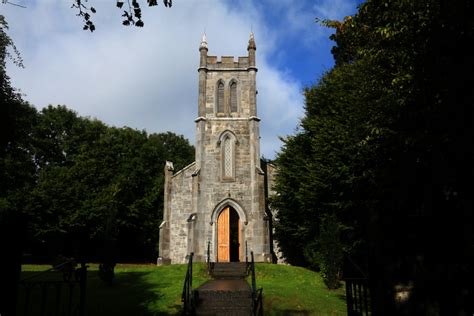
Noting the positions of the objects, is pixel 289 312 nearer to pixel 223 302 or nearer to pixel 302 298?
pixel 302 298

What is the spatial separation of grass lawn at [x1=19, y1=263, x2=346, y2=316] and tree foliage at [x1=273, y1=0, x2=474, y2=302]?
206cm

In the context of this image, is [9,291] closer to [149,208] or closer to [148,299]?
[148,299]

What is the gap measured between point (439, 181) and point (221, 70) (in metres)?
18.0

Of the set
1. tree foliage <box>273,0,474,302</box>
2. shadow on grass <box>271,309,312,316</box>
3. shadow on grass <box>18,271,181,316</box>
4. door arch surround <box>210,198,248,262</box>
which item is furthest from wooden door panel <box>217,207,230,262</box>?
shadow on grass <box>271,309,312,316</box>

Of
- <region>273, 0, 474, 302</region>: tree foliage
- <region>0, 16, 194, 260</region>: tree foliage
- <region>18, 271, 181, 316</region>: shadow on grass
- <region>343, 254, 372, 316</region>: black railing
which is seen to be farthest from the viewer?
<region>0, 16, 194, 260</region>: tree foliage

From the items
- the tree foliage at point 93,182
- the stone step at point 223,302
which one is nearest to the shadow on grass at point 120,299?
the stone step at point 223,302

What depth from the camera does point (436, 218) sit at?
4.86 meters

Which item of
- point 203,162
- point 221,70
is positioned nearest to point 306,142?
point 203,162

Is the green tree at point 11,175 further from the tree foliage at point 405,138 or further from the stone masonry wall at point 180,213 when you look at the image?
the stone masonry wall at point 180,213

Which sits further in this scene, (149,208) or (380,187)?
(149,208)

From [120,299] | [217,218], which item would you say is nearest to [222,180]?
[217,218]

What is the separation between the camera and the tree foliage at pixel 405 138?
4.92 meters

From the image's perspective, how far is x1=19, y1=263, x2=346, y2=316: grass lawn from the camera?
10.5m

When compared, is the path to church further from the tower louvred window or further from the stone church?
the tower louvred window
